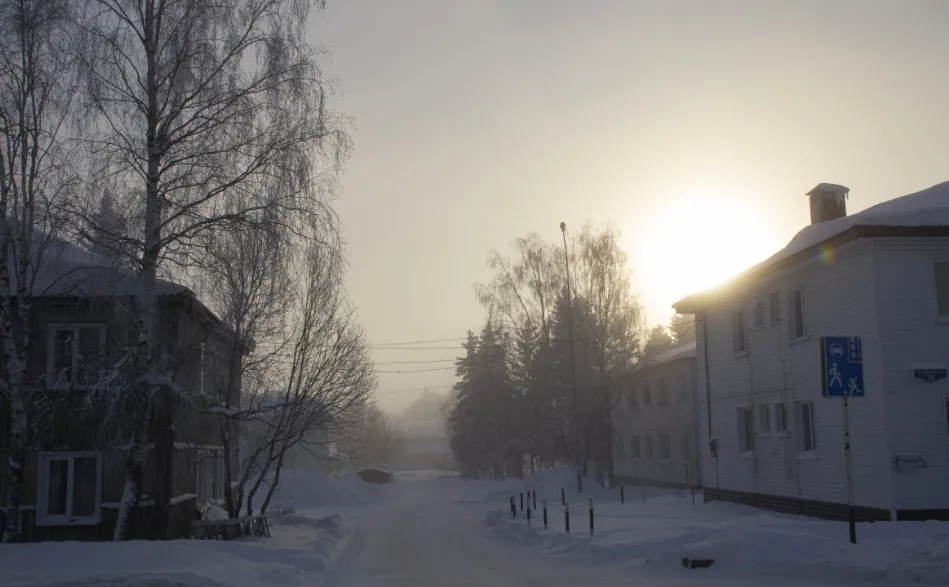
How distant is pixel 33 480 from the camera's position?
21953 mm

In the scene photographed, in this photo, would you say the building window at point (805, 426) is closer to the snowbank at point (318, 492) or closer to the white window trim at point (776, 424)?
the white window trim at point (776, 424)

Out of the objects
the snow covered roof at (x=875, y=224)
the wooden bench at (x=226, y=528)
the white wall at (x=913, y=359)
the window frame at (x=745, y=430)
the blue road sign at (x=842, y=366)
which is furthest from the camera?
the window frame at (x=745, y=430)

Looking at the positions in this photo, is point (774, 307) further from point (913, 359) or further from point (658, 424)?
point (658, 424)

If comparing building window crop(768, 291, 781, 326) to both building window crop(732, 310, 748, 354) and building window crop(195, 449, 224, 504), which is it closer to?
building window crop(732, 310, 748, 354)

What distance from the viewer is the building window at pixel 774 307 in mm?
25891

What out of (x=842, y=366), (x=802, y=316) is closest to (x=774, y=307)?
(x=802, y=316)

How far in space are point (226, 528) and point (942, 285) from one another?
61.2 ft

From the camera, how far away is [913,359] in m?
20.4

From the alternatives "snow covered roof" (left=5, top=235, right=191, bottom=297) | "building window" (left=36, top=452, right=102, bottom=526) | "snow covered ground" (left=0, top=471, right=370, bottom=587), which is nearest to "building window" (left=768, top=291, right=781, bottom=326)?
"snow covered ground" (left=0, top=471, right=370, bottom=587)

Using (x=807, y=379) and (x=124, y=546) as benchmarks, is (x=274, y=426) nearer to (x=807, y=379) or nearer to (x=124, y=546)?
(x=124, y=546)

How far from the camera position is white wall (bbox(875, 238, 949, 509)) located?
786 inches

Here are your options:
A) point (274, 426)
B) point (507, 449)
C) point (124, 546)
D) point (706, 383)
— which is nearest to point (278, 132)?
point (124, 546)

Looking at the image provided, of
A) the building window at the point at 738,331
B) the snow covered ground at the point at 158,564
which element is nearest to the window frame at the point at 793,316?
the building window at the point at 738,331

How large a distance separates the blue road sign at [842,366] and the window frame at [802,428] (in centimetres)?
837
